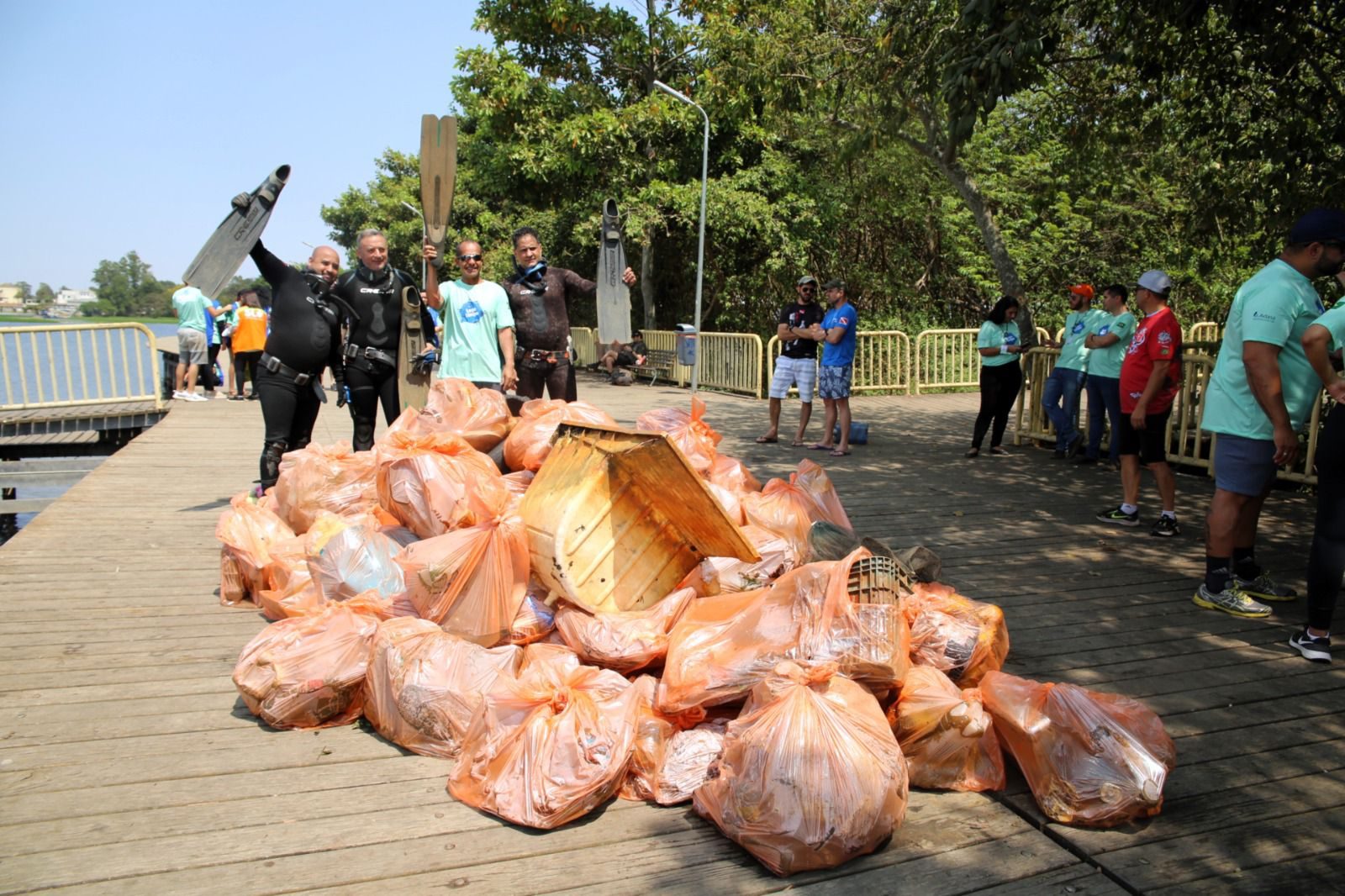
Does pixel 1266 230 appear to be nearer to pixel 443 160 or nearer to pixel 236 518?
pixel 443 160

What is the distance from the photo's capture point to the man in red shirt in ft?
19.1

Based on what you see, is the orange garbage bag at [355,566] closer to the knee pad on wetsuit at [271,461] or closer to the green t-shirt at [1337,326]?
the knee pad on wetsuit at [271,461]

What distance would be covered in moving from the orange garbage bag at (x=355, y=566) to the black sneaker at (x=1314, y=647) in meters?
3.82

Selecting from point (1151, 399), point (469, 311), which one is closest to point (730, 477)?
point (469, 311)

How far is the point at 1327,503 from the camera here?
153 inches

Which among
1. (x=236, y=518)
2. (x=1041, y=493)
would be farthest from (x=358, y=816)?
(x=1041, y=493)

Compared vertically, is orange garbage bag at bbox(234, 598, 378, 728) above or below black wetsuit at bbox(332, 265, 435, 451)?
below

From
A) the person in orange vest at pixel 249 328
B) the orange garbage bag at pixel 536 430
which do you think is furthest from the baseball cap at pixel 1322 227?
the person in orange vest at pixel 249 328

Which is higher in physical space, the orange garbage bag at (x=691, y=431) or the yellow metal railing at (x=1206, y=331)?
the yellow metal railing at (x=1206, y=331)

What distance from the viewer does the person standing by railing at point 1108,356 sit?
7.74 metres

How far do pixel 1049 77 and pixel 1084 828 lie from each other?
10.2 metres

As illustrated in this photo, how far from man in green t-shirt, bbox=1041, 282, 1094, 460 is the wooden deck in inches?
133

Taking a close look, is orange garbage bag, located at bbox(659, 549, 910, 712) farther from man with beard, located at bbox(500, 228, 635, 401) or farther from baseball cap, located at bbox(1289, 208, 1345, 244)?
man with beard, located at bbox(500, 228, 635, 401)

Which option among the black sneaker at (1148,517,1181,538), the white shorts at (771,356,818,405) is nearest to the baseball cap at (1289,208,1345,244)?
the black sneaker at (1148,517,1181,538)
